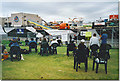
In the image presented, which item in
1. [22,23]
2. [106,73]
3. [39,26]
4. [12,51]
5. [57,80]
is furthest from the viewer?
[22,23]

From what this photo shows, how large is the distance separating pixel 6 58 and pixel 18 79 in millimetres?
2562

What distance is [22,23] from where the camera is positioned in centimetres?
2370

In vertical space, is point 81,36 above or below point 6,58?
above

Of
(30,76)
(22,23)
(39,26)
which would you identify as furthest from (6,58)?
(22,23)

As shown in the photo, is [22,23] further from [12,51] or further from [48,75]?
[48,75]

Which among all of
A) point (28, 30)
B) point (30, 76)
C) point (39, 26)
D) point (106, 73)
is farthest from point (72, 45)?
point (28, 30)

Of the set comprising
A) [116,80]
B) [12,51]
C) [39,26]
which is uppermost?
[39,26]

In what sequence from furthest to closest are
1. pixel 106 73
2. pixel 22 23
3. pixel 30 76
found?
→ pixel 22 23, pixel 106 73, pixel 30 76

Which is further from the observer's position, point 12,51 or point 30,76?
point 12,51

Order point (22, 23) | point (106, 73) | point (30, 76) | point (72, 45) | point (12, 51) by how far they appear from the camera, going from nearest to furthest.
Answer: point (30, 76), point (106, 73), point (12, 51), point (72, 45), point (22, 23)

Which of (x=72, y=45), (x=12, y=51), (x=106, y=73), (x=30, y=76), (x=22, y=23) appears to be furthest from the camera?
→ (x=22, y=23)

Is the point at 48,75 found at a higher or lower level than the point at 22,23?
lower

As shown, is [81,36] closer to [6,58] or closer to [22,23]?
[6,58]

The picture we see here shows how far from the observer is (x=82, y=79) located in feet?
10.9
